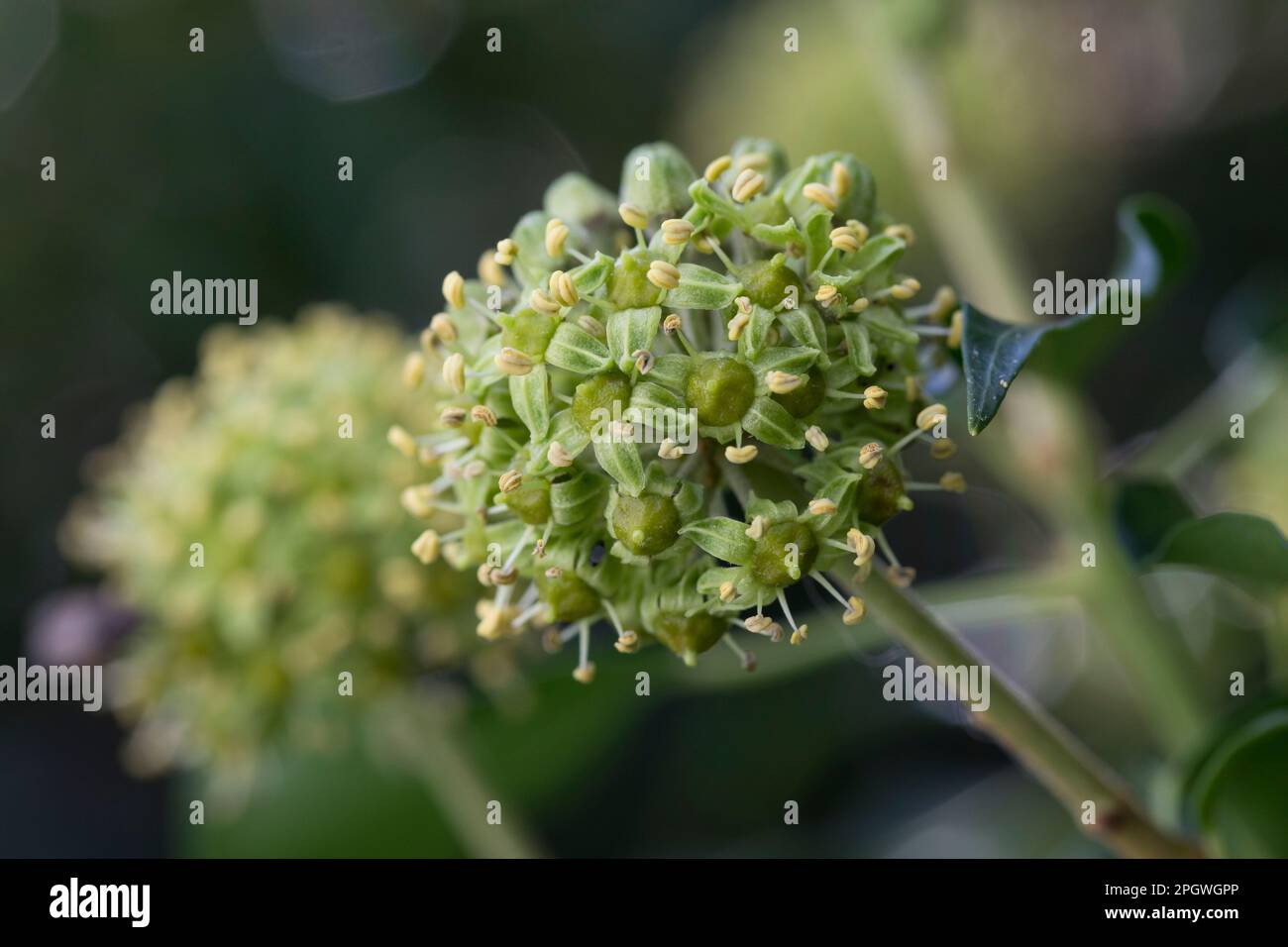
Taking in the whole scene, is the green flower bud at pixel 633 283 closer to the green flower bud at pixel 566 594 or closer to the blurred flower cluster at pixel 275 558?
the green flower bud at pixel 566 594

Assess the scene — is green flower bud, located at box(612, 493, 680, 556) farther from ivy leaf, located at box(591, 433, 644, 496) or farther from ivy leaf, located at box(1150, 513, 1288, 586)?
ivy leaf, located at box(1150, 513, 1288, 586)

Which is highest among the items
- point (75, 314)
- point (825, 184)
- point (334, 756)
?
point (75, 314)

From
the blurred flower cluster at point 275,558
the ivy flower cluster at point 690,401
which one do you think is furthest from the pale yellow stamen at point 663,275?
the blurred flower cluster at point 275,558

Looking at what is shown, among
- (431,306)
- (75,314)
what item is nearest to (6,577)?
(75,314)

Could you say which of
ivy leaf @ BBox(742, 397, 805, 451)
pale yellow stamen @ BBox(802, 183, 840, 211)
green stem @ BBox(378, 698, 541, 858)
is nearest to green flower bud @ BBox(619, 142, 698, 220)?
pale yellow stamen @ BBox(802, 183, 840, 211)

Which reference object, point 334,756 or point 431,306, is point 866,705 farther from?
point 431,306
